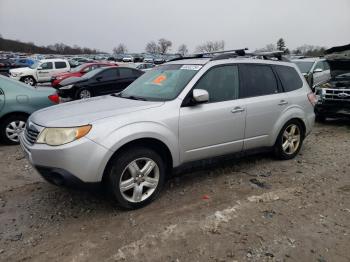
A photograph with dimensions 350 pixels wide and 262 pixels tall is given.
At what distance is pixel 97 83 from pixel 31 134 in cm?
912

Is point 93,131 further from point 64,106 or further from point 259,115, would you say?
point 259,115

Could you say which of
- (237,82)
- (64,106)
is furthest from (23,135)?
(237,82)

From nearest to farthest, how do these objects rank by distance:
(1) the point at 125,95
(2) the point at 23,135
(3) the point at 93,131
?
(3) the point at 93,131 → (2) the point at 23,135 → (1) the point at 125,95

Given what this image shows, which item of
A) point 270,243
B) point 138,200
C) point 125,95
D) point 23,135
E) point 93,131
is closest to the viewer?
point 270,243

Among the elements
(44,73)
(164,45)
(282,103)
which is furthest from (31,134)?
(164,45)

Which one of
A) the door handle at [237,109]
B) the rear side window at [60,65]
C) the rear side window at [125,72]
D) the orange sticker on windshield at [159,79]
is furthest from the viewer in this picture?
→ the rear side window at [60,65]

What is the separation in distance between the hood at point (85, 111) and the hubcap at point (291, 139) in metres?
2.46

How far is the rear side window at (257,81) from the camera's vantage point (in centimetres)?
471

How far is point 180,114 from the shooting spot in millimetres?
3908

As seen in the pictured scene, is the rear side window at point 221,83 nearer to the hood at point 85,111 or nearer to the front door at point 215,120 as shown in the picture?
the front door at point 215,120

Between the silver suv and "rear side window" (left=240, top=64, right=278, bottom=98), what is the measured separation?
0.6 inches

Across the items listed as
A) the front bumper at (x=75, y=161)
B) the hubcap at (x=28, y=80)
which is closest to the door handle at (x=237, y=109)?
the front bumper at (x=75, y=161)

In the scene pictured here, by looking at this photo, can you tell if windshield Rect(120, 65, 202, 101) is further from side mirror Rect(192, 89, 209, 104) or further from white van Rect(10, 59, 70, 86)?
white van Rect(10, 59, 70, 86)

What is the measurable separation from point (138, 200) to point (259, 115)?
2152 mm
